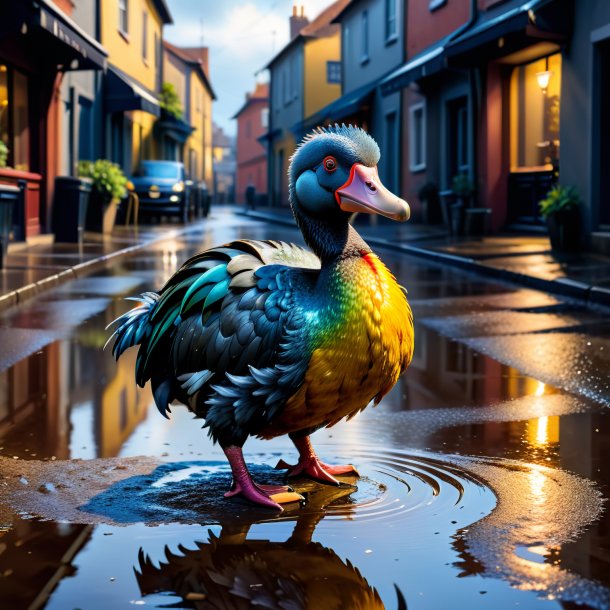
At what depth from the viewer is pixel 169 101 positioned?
131 ft

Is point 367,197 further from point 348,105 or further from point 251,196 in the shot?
point 251,196

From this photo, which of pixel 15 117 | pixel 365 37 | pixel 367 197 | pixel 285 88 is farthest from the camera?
pixel 285 88

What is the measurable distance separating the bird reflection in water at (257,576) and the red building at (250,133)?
241ft

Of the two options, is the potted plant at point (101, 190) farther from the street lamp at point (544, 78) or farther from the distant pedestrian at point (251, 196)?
the distant pedestrian at point (251, 196)

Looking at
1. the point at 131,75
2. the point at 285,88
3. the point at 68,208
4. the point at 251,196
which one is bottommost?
the point at 68,208

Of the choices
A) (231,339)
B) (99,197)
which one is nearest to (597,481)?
(231,339)

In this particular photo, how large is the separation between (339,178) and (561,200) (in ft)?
41.9

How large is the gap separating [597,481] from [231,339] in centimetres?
152

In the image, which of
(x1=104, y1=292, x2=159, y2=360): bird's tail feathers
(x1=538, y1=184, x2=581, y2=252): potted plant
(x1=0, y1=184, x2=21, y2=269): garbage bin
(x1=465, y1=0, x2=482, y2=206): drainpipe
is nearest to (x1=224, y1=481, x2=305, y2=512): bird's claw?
(x1=104, y1=292, x2=159, y2=360): bird's tail feathers

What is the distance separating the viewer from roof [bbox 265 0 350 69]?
47188 mm

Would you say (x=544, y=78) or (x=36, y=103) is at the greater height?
(x=544, y=78)

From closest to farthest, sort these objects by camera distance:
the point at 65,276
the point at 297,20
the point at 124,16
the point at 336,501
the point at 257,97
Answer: the point at 336,501
the point at 65,276
the point at 124,16
the point at 297,20
the point at 257,97

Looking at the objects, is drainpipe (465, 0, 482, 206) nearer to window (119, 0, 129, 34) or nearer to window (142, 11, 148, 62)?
window (119, 0, 129, 34)

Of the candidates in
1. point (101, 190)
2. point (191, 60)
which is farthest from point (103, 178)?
point (191, 60)
